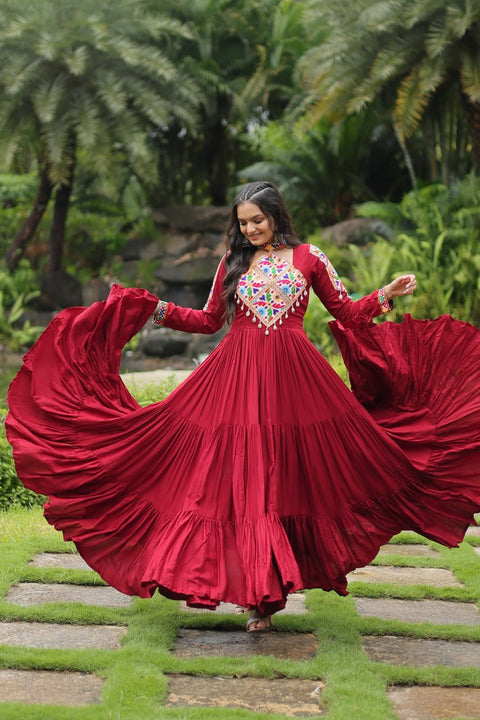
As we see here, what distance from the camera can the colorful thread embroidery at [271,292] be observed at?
→ 150 inches

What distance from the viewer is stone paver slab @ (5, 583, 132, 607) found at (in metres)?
3.91

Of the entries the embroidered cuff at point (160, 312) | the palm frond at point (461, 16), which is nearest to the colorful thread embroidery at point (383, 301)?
the embroidered cuff at point (160, 312)

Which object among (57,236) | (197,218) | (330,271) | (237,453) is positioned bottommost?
(237,453)

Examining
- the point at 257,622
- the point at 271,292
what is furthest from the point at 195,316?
the point at 257,622

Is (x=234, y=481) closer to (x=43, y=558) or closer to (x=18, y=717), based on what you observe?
(x=18, y=717)

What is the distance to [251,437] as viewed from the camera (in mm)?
3582

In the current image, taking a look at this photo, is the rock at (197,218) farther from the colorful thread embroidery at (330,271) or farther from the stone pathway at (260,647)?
the colorful thread embroidery at (330,271)

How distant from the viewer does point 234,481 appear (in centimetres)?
349

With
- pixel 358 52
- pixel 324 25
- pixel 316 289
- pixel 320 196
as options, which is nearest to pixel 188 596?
pixel 316 289

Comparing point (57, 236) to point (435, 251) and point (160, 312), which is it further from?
point (160, 312)

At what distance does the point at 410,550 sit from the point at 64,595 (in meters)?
2.08

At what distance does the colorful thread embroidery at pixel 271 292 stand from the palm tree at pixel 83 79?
12.0 m

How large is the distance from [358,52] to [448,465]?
35.7 ft

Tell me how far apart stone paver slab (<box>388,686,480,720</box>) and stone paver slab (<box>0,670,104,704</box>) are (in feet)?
3.22
